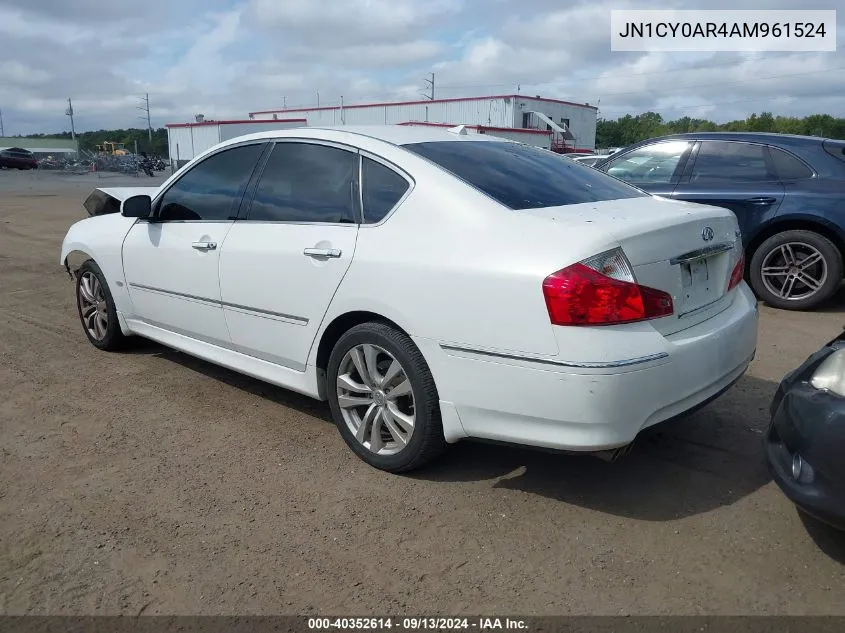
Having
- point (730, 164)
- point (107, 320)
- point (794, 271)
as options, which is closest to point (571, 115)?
point (730, 164)

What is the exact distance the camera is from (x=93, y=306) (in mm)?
5340

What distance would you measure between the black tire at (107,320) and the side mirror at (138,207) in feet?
2.56

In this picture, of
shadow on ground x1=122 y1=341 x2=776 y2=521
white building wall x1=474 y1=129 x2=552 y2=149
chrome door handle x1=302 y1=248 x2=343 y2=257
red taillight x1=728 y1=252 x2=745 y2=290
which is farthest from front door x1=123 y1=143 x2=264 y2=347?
white building wall x1=474 y1=129 x2=552 y2=149

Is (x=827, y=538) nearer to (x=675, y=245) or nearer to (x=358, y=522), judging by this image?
(x=675, y=245)

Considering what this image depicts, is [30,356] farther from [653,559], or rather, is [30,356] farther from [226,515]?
[653,559]

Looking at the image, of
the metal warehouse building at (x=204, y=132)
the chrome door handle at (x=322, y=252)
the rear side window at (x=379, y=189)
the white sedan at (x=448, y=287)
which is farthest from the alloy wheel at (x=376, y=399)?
the metal warehouse building at (x=204, y=132)

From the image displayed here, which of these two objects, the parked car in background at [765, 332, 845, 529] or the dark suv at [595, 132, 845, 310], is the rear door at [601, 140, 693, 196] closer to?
the dark suv at [595, 132, 845, 310]

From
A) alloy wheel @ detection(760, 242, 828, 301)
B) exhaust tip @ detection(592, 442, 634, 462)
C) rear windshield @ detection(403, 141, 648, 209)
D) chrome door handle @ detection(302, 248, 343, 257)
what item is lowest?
exhaust tip @ detection(592, 442, 634, 462)

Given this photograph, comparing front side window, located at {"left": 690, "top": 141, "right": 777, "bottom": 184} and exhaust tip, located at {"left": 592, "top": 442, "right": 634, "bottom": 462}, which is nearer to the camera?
exhaust tip, located at {"left": 592, "top": 442, "right": 634, "bottom": 462}

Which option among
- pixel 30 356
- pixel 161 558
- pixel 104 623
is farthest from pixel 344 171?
pixel 30 356

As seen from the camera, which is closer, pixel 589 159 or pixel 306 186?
pixel 306 186

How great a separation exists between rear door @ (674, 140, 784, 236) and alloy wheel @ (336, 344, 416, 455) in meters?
4.76

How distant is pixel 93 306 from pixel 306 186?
2548 millimetres

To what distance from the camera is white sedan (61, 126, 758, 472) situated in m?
2.71
